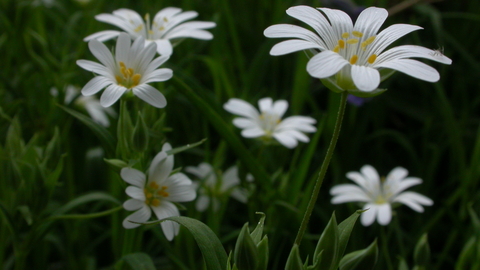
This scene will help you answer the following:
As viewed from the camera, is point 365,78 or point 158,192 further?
point 158,192

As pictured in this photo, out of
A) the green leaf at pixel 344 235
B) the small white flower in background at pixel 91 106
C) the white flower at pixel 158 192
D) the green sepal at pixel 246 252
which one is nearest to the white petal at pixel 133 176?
the white flower at pixel 158 192

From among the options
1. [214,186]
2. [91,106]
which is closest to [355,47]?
[214,186]

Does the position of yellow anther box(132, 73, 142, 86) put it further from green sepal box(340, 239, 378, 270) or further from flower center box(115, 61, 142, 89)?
green sepal box(340, 239, 378, 270)

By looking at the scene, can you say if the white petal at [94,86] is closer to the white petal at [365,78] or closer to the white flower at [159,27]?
the white flower at [159,27]

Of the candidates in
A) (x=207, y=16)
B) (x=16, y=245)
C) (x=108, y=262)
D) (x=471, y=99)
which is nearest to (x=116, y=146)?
(x=16, y=245)

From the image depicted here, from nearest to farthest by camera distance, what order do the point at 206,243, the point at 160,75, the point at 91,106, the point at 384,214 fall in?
the point at 206,243
the point at 160,75
the point at 384,214
the point at 91,106

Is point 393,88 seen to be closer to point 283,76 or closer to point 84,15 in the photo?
point 283,76

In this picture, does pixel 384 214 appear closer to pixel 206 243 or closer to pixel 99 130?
pixel 206 243
